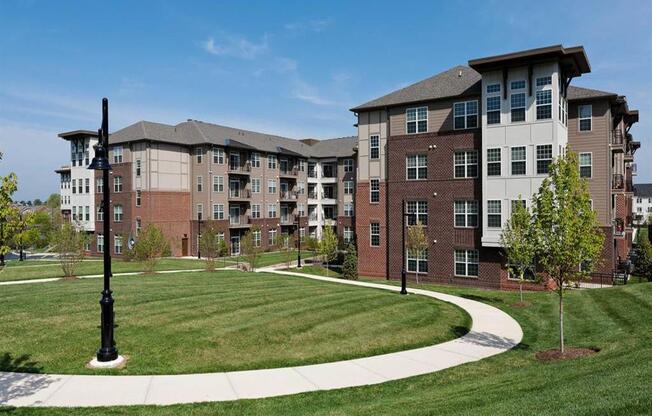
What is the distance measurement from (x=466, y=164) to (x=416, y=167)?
3629 millimetres

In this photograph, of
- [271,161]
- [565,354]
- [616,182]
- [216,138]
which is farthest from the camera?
[271,161]

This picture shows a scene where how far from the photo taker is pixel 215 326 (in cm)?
1458

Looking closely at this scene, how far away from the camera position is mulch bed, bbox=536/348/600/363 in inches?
486

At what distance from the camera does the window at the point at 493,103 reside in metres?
28.4

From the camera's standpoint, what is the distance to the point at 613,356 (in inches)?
437

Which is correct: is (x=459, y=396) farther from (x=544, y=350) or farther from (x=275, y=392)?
(x=544, y=350)

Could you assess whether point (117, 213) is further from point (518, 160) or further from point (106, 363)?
point (106, 363)

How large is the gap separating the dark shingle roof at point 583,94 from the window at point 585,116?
701 mm

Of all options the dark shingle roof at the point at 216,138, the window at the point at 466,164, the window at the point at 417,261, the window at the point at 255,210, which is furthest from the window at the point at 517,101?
the window at the point at 255,210

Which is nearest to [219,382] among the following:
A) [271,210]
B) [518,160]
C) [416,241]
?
[416,241]

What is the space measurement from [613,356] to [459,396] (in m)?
5.03

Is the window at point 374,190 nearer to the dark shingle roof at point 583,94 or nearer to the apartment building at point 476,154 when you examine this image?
the apartment building at point 476,154

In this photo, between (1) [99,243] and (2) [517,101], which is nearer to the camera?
(2) [517,101]

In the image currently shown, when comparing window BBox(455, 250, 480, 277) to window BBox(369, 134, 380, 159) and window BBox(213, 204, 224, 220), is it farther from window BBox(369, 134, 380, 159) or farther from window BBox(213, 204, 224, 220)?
window BBox(213, 204, 224, 220)
